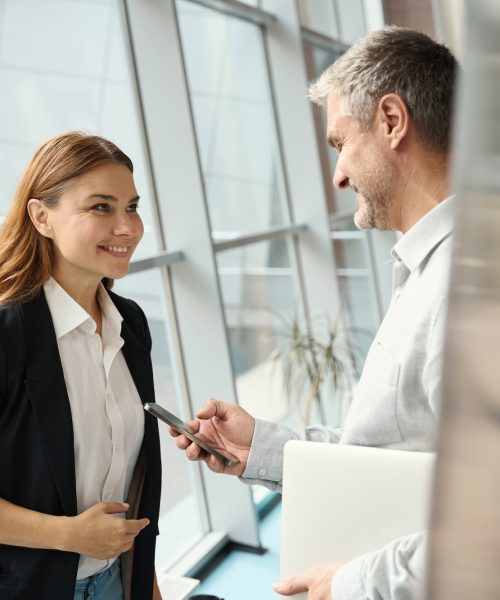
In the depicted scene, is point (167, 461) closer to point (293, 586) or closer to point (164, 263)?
point (164, 263)

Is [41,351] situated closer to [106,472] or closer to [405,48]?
[106,472]

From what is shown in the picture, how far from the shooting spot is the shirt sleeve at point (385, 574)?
3.39 ft

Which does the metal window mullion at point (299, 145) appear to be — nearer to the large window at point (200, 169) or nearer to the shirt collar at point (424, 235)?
the large window at point (200, 169)

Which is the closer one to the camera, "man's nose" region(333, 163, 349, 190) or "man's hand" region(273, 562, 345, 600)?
"man's hand" region(273, 562, 345, 600)

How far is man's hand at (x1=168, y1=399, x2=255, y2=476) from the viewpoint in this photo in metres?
1.78

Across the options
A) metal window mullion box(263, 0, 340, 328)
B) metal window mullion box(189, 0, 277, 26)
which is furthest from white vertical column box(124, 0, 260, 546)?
metal window mullion box(263, 0, 340, 328)

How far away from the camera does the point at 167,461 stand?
12.6 feet

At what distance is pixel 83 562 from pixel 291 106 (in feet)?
14.3

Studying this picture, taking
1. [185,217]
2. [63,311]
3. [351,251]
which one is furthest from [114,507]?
[351,251]

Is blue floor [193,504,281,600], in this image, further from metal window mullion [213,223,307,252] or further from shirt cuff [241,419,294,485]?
shirt cuff [241,419,294,485]

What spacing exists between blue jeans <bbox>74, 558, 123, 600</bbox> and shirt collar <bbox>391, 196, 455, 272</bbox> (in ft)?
3.68

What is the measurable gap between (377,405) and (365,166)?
52cm

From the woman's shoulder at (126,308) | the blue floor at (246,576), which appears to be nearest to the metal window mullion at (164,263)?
the blue floor at (246,576)

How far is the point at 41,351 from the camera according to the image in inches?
65.1
